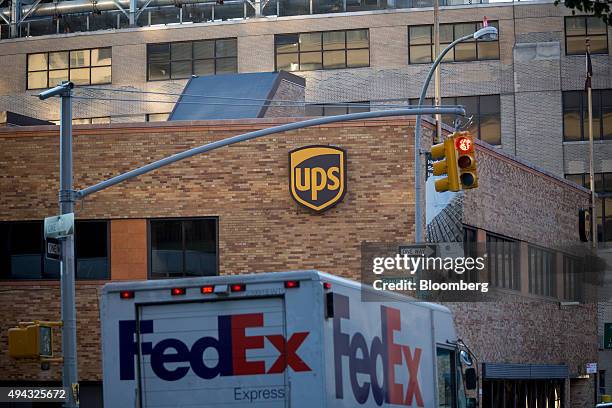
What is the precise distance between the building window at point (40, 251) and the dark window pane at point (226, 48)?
34.9m

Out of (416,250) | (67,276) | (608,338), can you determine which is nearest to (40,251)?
(416,250)

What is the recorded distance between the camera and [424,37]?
215ft

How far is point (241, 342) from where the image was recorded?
44.9 feet

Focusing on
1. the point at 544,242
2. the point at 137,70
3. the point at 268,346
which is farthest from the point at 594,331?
the point at 268,346

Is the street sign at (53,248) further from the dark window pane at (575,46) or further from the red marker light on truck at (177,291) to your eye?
the dark window pane at (575,46)

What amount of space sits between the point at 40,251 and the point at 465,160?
16.0 meters

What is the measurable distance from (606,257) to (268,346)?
50658mm

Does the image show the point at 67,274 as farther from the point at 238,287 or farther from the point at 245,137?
the point at 238,287

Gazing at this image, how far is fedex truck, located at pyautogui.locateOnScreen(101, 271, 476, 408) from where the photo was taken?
13.4 meters

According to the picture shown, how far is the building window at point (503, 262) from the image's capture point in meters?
39.3

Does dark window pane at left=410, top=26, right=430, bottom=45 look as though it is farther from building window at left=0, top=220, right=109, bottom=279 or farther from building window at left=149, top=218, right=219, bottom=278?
building window at left=0, top=220, right=109, bottom=279

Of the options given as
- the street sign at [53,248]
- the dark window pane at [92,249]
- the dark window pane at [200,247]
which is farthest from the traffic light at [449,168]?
the dark window pane at [92,249]

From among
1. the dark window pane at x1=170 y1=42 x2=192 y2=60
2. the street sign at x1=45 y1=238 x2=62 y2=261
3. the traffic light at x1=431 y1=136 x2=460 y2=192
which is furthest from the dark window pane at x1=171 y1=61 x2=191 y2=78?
the traffic light at x1=431 y1=136 x2=460 y2=192

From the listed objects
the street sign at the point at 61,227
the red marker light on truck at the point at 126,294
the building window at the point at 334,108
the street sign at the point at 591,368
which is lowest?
the street sign at the point at 591,368
